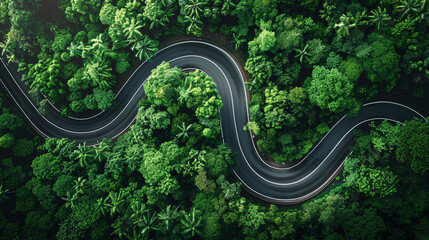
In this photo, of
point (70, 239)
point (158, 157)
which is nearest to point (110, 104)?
point (158, 157)

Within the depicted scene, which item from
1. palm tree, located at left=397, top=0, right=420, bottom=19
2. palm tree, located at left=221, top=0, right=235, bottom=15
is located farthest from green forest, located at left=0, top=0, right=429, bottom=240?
palm tree, located at left=221, top=0, right=235, bottom=15

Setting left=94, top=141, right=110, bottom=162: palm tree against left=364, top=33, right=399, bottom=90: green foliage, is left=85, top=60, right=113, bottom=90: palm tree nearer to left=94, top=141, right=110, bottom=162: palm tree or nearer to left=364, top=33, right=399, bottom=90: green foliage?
left=94, top=141, right=110, bottom=162: palm tree

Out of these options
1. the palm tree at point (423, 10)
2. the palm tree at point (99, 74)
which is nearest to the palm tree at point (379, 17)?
the palm tree at point (423, 10)

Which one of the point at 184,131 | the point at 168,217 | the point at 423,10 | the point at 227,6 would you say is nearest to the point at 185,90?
the point at 184,131

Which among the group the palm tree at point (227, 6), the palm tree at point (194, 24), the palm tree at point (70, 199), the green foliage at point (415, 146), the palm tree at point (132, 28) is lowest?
the palm tree at point (70, 199)

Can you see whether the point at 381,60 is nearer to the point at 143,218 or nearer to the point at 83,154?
the point at 143,218

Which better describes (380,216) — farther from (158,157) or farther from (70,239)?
(70,239)

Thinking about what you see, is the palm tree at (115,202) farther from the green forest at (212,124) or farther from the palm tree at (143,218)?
the palm tree at (143,218)
